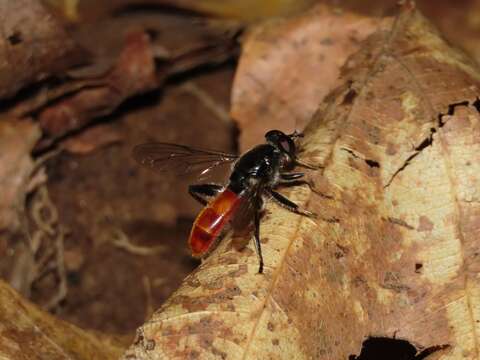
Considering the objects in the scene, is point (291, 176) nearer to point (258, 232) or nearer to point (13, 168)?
point (258, 232)

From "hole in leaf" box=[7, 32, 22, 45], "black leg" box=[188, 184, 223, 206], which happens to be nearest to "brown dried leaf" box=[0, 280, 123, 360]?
"black leg" box=[188, 184, 223, 206]

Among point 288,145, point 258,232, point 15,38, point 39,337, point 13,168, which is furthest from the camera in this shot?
point 13,168

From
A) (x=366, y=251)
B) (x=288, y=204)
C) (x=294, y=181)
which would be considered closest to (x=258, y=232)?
(x=288, y=204)

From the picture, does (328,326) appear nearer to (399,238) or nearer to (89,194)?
(399,238)

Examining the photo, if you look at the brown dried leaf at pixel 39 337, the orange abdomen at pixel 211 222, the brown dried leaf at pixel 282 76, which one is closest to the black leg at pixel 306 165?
the orange abdomen at pixel 211 222

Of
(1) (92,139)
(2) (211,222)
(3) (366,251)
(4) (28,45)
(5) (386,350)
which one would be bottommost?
(5) (386,350)

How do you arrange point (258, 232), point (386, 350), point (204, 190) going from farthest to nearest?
point (204, 190) < point (386, 350) < point (258, 232)

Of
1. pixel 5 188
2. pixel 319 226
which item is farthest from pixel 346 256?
pixel 5 188
